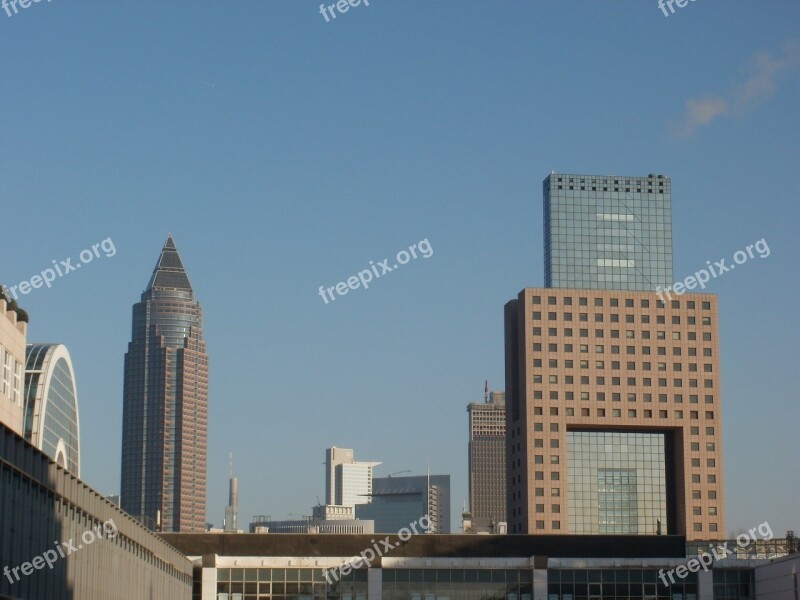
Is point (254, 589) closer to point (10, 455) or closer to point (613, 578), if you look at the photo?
point (613, 578)

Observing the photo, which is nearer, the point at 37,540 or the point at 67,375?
the point at 37,540

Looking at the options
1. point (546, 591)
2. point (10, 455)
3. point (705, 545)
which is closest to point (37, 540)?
point (10, 455)

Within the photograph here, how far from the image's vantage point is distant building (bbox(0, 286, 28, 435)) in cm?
8275

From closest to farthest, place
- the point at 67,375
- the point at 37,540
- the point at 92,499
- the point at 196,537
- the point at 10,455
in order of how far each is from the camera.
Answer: the point at 10,455 → the point at 37,540 → the point at 92,499 → the point at 196,537 → the point at 67,375

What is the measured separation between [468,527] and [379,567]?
40.0 m

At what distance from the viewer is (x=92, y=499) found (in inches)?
2312

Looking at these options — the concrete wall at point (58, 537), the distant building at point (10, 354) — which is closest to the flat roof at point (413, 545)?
the distant building at point (10, 354)

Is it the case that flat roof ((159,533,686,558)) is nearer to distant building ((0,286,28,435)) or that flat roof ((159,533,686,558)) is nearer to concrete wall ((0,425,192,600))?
distant building ((0,286,28,435))

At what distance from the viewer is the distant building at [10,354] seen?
271 feet

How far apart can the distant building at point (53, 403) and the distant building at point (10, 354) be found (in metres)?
63.7

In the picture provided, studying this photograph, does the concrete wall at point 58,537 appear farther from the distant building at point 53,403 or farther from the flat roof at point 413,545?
the distant building at point 53,403

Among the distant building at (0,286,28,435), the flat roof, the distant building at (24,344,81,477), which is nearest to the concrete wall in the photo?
the distant building at (0,286,28,435)

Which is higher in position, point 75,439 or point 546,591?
point 75,439

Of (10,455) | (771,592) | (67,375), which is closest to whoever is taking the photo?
(10,455)
